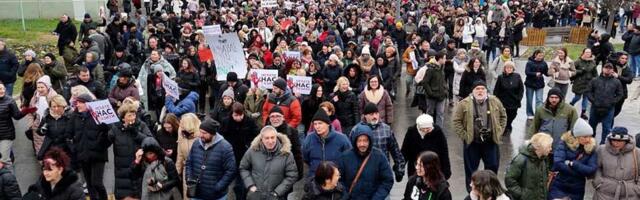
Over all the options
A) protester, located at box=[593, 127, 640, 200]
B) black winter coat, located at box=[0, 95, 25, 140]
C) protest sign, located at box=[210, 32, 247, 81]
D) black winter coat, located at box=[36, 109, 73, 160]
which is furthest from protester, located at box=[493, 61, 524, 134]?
black winter coat, located at box=[0, 95, 25, 140]

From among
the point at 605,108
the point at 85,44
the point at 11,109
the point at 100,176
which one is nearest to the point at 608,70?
the point at 605,108

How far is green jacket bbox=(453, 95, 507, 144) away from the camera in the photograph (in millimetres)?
8891

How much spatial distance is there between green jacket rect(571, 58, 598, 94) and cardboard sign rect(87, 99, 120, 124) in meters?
7.89

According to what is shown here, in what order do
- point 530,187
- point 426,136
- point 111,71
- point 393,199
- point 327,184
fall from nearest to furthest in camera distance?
point 327,184
point 530,187
point 426,136
point 393,199
point 111,71

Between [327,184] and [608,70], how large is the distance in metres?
6.24

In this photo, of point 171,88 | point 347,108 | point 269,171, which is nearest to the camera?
point 269,171

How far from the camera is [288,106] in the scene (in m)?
9.62

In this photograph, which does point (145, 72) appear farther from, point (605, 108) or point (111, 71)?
point (605, 108)

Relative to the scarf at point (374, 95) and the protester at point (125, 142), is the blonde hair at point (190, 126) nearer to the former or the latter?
the protester at point (125, 142)

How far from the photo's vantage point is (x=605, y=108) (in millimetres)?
11258

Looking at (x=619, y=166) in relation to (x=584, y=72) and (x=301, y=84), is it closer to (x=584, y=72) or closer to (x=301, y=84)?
(x=301, y=84)

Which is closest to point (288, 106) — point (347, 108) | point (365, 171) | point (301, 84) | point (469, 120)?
point (347, 108)

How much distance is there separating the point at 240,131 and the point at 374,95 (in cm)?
247

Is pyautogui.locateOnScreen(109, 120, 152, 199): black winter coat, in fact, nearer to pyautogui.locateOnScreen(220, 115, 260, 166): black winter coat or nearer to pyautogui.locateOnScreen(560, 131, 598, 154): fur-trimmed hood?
pyautogui.locateOnScreen(220, 115, 260, 166): black winter coat
